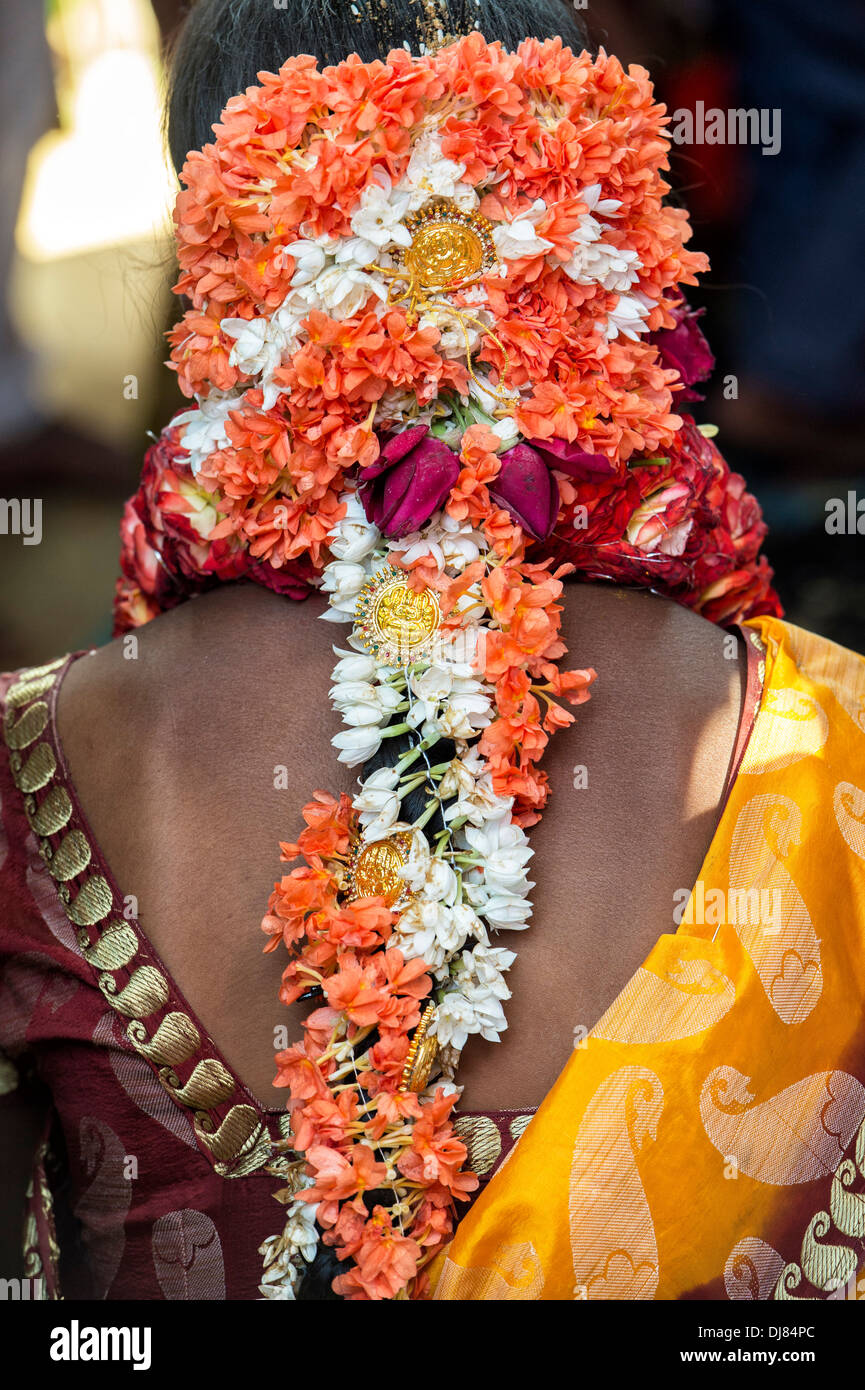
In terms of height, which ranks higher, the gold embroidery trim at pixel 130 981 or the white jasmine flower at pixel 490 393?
the white jasmine flower at pixel 490 393

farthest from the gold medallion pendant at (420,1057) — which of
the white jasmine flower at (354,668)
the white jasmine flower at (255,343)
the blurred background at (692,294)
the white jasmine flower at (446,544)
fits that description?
the blurred background at (692,294)

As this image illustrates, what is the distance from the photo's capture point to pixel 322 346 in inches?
45.3

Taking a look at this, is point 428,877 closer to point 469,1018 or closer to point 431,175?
point 469,1018

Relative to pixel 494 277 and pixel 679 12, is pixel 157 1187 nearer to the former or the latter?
pixel 494 277

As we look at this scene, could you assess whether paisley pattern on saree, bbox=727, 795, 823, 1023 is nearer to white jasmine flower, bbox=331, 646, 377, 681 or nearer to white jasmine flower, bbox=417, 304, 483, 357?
white jasmine flower, bbox=331, 646, 377, 681

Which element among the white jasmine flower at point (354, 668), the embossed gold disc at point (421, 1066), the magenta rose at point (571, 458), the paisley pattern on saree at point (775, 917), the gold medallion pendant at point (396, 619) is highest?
the magenta rose at point (571, 458)

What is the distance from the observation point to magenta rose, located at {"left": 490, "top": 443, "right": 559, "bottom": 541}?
3.82ft

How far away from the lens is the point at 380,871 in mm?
1125

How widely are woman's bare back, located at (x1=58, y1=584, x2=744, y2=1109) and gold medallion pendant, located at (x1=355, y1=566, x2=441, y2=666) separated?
2.8 inches

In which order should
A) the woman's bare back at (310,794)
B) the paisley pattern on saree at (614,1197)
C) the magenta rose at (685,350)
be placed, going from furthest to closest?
1. the magenta rose at (685,350)
2. the woman's bare back at (310,794)
3. the paisley pattern on saree at (614,1197)

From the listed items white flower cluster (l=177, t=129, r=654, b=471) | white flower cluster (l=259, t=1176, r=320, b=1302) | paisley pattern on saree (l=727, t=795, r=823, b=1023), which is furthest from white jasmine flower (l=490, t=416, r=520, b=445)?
white flower cluster (l=259, t=1176, r=320, b=1302)

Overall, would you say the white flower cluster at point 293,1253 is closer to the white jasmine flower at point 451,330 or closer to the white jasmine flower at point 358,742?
the white jasmine flower at point 358,742

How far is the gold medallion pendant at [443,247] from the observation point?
1166 millimetres

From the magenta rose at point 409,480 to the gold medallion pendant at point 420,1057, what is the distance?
0.47 metres
